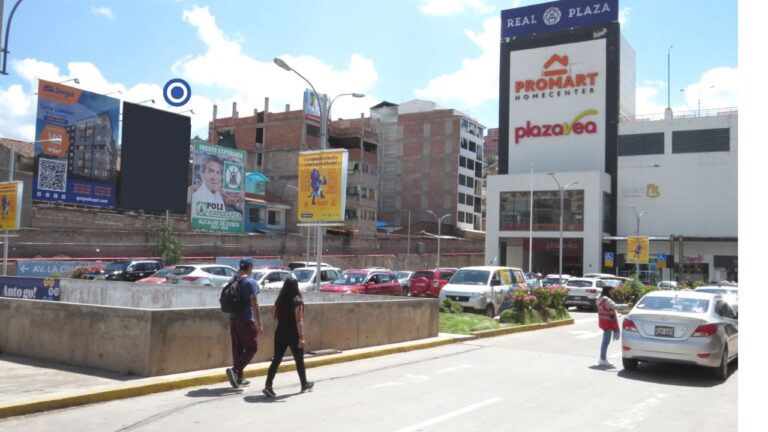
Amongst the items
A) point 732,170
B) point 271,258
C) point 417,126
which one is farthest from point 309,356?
point 417,126

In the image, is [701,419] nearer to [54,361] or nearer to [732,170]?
[54,361]

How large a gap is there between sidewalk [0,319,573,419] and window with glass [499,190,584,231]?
60.4 meters

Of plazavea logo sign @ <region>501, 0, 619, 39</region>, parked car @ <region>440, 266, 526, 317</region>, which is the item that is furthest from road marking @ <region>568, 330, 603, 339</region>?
plazavea logo sign @ <region>501, 0, 619, 39</region>

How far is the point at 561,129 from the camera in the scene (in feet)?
243

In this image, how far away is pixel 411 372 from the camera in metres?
12.1

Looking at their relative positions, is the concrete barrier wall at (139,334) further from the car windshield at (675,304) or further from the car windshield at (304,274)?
the car windshield at (304,274)

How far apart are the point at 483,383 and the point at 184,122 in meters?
51.3

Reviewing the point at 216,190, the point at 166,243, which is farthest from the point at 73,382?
the point at 216,190

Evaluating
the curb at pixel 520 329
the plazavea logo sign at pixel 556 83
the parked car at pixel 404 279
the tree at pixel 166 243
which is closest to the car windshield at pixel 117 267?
the tree at pixel 166 243

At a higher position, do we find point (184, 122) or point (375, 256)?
point (184, 122)

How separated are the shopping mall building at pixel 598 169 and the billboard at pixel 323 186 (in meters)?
51.3

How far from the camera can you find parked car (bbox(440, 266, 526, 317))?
72.7 ft

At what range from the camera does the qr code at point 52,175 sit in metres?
48.4

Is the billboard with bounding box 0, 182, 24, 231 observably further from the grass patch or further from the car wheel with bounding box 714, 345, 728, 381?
the car wheel with bounding box 714, 345, 728, 381
